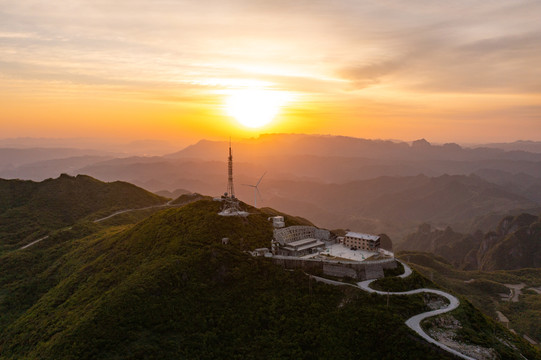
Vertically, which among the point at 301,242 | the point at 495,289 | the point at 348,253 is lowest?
the point at 495,289

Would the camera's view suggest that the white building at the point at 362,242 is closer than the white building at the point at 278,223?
Yes

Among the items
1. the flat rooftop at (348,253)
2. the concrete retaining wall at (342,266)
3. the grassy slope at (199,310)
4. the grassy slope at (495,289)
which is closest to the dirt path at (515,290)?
the grassy slope at (495,289)

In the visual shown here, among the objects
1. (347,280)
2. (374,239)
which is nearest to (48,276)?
(347,280)

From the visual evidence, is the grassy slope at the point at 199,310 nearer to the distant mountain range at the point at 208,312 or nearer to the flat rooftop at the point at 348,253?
the distant mountain range at the point at 208,312

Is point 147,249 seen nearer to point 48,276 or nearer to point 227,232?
point 227,232

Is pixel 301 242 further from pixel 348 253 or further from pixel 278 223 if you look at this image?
pixel 348 253

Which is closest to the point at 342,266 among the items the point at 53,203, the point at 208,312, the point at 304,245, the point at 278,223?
the point at 304,245

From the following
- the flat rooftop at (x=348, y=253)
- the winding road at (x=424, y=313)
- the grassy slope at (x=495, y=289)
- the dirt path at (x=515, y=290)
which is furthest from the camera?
the dirt path at (x=515, y=290)
